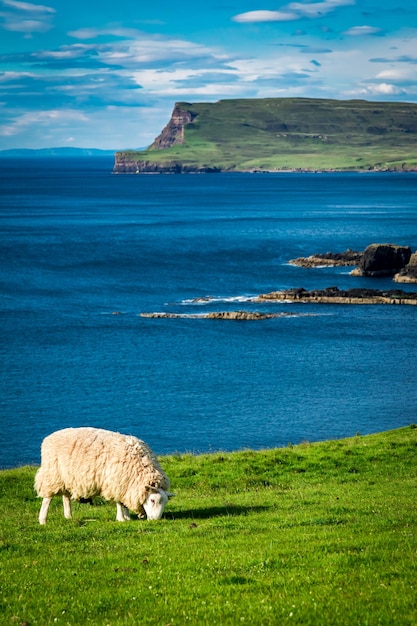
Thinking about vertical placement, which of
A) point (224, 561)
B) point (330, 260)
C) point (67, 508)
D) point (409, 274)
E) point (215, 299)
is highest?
point (224, 561)

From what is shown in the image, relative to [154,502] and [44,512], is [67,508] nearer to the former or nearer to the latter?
[44,512]

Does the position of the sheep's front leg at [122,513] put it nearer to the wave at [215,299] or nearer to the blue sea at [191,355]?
the blue sea at [191,355]

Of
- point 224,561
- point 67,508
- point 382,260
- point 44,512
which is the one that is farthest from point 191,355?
point 224,561

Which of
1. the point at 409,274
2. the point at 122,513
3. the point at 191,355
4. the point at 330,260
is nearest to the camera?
the point at 122,513

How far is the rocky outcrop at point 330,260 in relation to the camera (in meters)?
139

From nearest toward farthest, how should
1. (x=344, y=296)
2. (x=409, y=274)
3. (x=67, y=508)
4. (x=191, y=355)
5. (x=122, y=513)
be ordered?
(x=122, y=513), (x=67, y=508), (x=191, y=355), (x=344, y=296), (x=409, y=274)

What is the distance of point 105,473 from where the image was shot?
2020 cm

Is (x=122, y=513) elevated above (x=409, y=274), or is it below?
above

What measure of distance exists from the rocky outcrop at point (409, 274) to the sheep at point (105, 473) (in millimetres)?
105888

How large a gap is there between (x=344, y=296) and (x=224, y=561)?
95.2 metres

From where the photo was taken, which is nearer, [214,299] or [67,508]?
[67,508]

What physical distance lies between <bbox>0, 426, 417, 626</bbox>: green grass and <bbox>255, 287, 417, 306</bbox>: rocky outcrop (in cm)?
8226

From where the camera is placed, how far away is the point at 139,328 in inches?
3767

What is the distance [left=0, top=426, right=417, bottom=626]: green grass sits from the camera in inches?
513
